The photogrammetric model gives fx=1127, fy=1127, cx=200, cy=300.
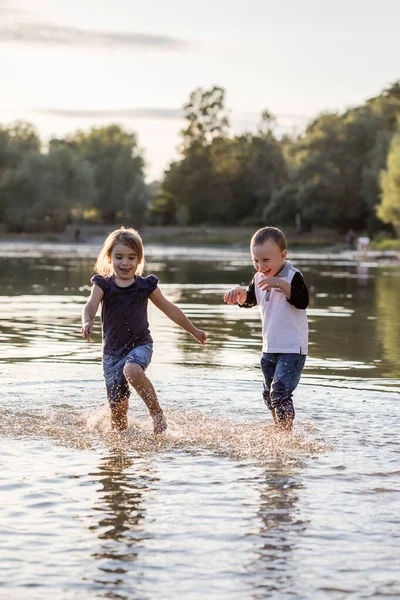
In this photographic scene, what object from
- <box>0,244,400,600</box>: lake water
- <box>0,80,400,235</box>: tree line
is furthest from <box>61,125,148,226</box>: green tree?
<box>0,244,400,600</box>: lake water

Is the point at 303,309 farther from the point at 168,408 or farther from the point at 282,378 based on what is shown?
the point at 168,408

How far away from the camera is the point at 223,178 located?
12206 centimetres

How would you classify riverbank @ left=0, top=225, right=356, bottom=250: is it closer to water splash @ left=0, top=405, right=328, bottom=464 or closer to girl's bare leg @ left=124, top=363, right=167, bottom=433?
water splash @ left=0, top=405, right=328, bottom=464

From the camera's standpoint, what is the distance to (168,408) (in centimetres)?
934

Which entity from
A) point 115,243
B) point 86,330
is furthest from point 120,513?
point 115,243

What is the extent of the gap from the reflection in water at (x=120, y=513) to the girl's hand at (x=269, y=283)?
146cm

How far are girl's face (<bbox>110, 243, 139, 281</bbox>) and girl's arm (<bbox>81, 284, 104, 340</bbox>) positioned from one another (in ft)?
0.67

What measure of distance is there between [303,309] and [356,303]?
15.6 metres

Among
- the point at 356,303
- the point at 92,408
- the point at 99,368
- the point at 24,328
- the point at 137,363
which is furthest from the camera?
the point at 356,303

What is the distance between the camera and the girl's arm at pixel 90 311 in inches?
295

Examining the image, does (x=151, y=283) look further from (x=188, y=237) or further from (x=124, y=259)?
(x=188, y=237)

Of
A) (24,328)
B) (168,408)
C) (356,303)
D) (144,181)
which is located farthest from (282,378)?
(144,181)

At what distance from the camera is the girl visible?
7.96 m

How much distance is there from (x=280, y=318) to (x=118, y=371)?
1217 mm
